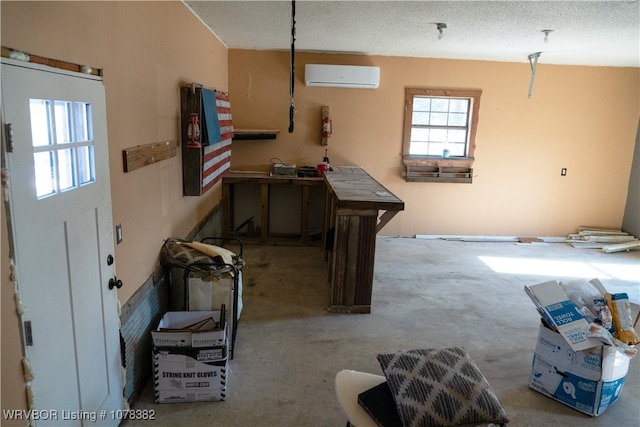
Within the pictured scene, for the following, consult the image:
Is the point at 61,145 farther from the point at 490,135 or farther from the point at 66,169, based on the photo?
the point at 490,135

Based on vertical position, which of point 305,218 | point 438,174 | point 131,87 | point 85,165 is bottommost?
point 305,218

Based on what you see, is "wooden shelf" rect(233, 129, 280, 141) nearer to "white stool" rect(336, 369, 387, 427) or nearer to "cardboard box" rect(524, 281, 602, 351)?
"cardboard box" rect(524, 281, 602, 351)

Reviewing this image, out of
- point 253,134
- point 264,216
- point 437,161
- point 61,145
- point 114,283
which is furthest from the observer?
point 437,161

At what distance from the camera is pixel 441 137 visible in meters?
6.50

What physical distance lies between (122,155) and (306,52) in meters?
4.18

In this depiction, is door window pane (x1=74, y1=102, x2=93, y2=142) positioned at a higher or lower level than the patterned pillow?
higher

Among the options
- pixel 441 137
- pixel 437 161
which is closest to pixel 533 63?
pixel 441 137

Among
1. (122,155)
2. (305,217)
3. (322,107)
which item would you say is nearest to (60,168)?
(122,155)

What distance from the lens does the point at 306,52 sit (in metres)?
5.98

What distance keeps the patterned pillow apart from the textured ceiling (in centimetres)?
292

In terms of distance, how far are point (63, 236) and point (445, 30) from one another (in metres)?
4.10

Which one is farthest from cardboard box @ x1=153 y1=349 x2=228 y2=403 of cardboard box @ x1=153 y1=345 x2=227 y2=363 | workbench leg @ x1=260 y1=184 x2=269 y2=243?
workbench leg @ x1=260 y1=184 x2=269 y2=243

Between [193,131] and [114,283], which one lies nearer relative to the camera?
[114,283]

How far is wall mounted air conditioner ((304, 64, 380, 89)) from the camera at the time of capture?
231 inches
